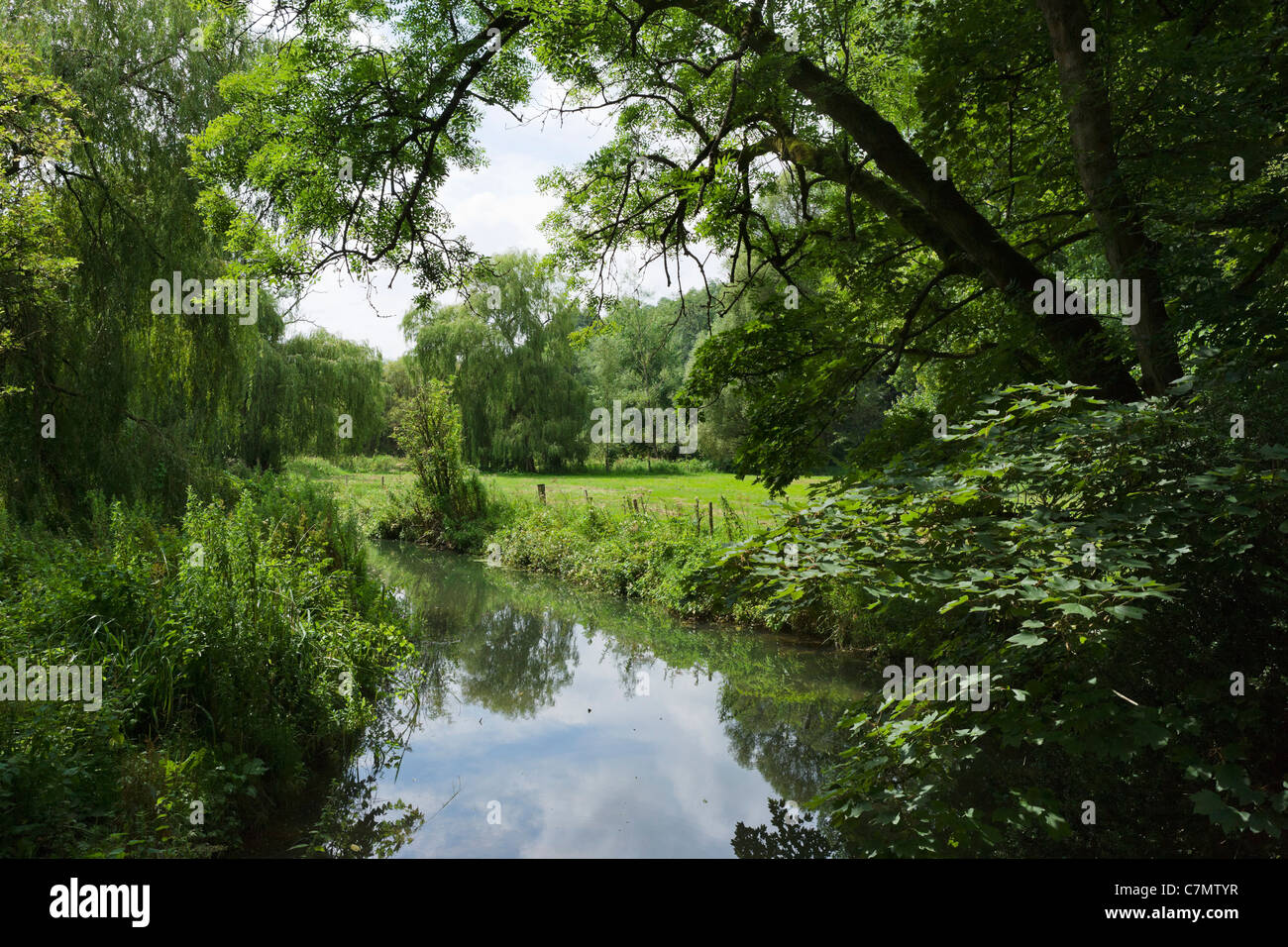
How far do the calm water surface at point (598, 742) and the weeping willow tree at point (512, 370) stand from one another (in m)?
15.7

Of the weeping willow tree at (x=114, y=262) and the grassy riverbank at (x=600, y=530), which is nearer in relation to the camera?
the weeping willow tree at (x=114, y=262)

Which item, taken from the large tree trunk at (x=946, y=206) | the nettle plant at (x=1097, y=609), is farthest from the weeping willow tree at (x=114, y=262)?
the nettle plant at (x=1097, y=609)

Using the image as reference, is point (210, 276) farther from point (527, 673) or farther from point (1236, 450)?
point (1236, 450)

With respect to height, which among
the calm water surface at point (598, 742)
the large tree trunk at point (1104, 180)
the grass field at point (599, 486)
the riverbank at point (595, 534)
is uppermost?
the large tree trunk at point (1104, 180)

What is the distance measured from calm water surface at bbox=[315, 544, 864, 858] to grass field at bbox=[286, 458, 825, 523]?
4.47 meters

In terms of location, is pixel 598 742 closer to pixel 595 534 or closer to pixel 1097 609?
pixel 1097 609

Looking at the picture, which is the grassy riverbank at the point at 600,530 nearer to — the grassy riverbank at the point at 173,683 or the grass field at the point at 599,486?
the grass field at the point at 599,486

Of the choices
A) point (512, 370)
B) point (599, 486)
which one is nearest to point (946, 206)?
point (599, 486)

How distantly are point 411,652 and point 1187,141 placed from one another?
7.75 meters

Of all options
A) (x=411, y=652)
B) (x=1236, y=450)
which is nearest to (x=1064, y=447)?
(x=1236, y=450)

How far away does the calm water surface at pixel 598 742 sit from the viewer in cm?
598

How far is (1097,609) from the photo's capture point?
3.00m

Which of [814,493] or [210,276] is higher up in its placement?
[210,276]
